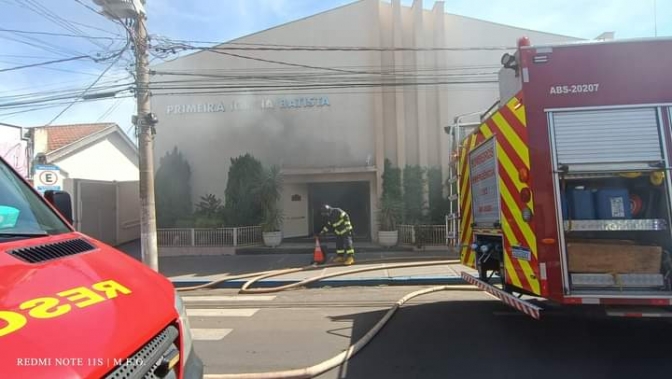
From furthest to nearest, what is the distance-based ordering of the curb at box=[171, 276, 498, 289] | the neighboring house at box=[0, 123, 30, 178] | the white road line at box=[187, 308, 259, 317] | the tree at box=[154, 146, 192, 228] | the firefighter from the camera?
the tree at box=[154, 146, 192, 228] → the neighboring house at box=[0, 123, 30, 178] → the firefighter → the curb at box=[171, 276, 498, 289] → the white road line at box=[187, 308, 259, 317]

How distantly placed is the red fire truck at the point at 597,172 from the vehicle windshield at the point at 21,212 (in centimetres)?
370

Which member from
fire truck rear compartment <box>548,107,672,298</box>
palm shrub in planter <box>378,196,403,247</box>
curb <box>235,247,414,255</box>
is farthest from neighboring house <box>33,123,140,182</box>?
fire truck rear compartment <box>548,107,672,298</box>

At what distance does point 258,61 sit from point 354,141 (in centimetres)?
434

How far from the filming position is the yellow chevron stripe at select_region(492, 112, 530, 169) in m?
4.15

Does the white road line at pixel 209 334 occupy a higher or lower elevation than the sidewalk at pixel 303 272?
lower

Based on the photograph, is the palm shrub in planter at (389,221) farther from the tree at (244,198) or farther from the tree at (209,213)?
the tree at (209,213)

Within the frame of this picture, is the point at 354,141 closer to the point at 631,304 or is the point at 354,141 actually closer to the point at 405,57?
the point at 405,57

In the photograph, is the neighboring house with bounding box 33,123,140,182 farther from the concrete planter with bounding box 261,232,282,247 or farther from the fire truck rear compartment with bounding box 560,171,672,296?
the fire truck rear compartment with bounding box 560,171,672,296

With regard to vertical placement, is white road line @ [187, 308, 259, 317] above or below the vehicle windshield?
below

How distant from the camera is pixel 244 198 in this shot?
580 inches

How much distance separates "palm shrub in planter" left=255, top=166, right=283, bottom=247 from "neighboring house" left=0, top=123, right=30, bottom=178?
22.6 ft

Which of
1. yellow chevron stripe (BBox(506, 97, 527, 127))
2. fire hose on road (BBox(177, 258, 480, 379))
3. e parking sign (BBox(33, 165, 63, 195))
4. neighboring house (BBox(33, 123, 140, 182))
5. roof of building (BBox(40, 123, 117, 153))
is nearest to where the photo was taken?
fire hose on road (BBox(177, 258, 480, 379))

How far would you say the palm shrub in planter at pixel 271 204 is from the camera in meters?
14.1

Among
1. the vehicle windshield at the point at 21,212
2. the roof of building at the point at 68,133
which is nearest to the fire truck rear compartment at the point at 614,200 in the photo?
the vehicle windshield at the point at 21,212
